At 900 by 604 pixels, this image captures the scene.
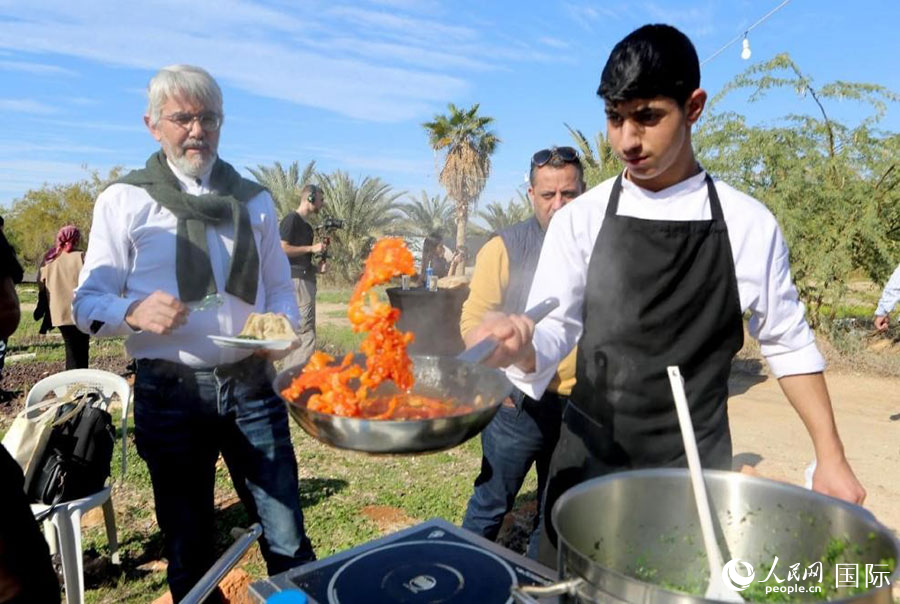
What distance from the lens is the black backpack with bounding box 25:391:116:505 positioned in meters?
3.24

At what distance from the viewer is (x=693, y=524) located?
1504mm

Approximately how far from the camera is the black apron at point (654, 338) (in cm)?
204

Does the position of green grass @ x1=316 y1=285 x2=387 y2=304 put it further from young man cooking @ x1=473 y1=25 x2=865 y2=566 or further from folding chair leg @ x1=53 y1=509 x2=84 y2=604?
young man cooking @ x1=473 y1=25 x2=865 y2=566

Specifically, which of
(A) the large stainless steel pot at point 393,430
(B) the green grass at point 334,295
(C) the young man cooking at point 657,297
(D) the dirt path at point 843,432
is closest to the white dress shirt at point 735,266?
(C) the young man cooking at point 657,297

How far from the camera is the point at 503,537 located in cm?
427

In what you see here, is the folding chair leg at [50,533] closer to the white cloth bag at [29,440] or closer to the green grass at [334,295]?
the white cloth bag at [29,440]

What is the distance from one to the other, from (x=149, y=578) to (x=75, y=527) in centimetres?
84

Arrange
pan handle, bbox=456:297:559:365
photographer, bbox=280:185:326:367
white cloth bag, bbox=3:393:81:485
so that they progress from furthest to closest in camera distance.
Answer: photographer, bbox=280:185:326:367 → white cloth bag, bbox=3:393:81:485 → pan handle, bbox=456:297:559:365

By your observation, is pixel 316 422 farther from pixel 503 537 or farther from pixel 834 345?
pixel 834 345

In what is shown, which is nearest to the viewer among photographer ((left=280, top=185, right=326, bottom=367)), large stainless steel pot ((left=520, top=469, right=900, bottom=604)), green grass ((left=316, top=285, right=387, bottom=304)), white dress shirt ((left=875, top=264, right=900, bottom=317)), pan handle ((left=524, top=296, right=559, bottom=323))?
large stainless steel pot ((left=520, top=469, right=900, bottom=604))

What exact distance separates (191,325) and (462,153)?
2749 cm

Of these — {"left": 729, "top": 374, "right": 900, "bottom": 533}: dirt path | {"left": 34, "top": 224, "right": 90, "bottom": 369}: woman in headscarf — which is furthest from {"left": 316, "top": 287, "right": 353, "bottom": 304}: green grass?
{"left": 729, "top": 374, "right": 900, "bottom": 533}: dirt path

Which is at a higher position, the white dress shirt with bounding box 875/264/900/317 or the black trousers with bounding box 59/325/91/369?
the white dress shirt with bounding box 875/264/900/317

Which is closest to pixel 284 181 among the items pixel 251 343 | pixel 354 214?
pixel 354 214
